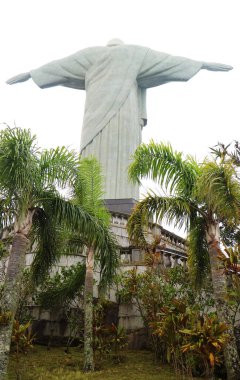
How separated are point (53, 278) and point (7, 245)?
208 centimetres

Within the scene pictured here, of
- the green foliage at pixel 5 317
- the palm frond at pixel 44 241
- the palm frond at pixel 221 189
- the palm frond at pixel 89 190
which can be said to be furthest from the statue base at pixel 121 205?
the green foliage at pixel 5 317

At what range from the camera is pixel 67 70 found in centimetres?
2266

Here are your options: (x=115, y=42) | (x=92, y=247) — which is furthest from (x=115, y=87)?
(x=92, y=247)

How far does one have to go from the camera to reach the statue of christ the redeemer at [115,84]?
19.9m

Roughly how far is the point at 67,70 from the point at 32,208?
15718 mm

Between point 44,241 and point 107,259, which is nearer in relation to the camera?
point 44,241

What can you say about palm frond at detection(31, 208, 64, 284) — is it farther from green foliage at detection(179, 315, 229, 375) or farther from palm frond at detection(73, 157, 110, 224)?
green foliage at detection(179, 315, 229, 375)

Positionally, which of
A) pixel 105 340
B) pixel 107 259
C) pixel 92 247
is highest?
pixel 92 247

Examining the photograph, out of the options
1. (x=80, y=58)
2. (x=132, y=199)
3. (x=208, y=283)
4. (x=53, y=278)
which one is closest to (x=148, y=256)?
(x=208, y=283)

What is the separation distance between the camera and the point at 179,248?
15.9 m

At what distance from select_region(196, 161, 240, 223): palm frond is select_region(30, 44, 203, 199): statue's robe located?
10.5 metres

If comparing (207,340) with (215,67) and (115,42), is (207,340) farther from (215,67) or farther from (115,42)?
(115,42)

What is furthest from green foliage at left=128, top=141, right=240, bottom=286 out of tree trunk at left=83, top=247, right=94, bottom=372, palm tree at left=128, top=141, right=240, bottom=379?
tree trunk at left=83, top=247, right=94, bottom=372

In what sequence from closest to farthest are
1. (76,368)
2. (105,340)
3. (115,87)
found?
(76,368)
(105,340)
(115,87)
